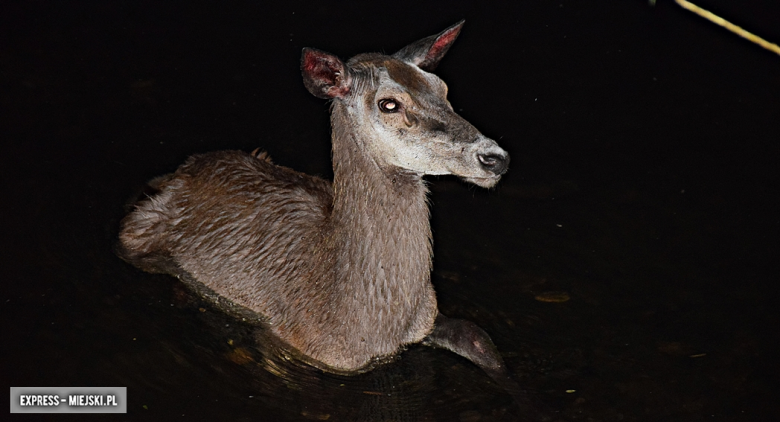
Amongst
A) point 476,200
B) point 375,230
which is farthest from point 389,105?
point 476,200

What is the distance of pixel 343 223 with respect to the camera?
6246mm

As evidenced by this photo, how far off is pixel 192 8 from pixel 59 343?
5005mm

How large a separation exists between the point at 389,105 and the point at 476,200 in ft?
8.97

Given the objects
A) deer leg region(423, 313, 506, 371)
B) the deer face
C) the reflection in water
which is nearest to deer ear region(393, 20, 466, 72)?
the deer face

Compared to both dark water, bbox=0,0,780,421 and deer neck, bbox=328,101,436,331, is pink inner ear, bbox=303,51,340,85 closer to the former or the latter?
deer neck, bbox=328,101,436,331

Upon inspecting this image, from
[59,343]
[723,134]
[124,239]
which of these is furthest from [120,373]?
[723,134]

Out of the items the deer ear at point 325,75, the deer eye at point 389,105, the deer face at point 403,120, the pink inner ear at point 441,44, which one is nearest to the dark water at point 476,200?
the pink inner ear at point 441,44

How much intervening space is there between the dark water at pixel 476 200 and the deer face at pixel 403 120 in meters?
1.49

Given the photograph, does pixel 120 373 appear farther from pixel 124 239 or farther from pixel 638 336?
pixel 638 336

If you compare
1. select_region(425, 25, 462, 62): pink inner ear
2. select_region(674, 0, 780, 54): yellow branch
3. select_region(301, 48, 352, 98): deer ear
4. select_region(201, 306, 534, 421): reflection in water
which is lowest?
select_region(201, 306, 534, 421): reflection in water

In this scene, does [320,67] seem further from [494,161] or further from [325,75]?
[494,161]

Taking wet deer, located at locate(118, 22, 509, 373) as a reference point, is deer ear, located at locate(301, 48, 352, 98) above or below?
above

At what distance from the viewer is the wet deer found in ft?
19.0

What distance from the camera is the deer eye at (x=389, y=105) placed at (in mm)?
5768
